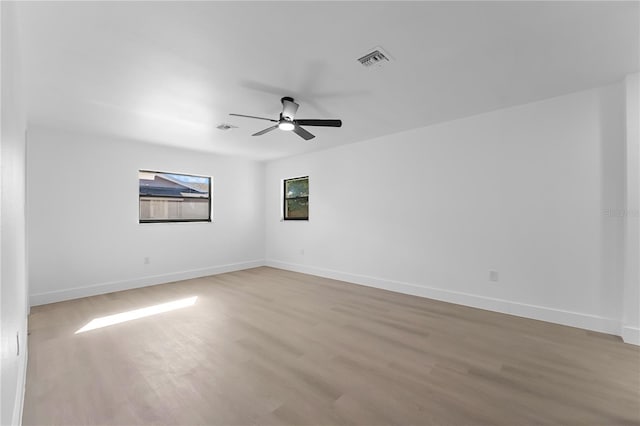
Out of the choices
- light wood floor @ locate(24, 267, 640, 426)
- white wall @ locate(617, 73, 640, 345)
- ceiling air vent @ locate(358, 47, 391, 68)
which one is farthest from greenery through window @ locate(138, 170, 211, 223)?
white wall @ locate(617, 73, 640, 345)

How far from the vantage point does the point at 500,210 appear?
350 centimetres

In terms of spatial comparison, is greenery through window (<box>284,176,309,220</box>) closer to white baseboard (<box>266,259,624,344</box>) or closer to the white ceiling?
white baseboard (<box>266,259,624,344</box>)

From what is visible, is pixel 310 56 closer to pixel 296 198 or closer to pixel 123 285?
pixel 296 198

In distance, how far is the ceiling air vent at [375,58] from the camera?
224cm

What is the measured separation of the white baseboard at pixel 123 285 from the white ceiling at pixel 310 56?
7.95 feet

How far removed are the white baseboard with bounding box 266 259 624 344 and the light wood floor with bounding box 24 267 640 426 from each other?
0.46 feet

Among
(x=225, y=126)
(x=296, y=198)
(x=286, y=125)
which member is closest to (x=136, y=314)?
(x=225, y=126)

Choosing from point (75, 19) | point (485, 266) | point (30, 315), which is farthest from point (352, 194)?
point (30, 315)

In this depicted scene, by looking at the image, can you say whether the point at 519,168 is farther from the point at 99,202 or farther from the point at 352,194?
the point at 99,202

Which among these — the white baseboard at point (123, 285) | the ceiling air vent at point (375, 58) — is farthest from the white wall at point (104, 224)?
the ceiling air vent at point (375, 58)

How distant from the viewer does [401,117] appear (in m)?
3.76

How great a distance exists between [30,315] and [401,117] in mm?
5356

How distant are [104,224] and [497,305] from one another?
584 centimetres

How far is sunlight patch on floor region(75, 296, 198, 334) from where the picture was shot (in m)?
3.07
